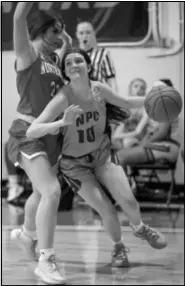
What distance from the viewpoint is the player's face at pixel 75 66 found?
1.20 meters

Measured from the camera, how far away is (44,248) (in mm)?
1391

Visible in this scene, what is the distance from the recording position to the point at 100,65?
1322mm

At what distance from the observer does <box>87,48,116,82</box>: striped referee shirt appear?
1312mm

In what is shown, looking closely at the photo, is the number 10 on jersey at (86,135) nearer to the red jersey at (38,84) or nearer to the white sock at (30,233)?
the red jersey at (38,84)

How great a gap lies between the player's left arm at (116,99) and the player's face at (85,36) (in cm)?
9

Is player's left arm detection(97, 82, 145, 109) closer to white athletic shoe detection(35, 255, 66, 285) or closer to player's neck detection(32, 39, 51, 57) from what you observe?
player's neck detection(32, 39, 51, 57)

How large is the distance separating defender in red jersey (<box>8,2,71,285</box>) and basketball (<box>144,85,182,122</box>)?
17cm

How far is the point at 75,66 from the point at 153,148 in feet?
1.07

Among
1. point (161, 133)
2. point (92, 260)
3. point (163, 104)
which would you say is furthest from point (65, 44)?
point (92, 260)

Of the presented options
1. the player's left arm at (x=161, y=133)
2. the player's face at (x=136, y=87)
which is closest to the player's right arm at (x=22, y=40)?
the player's left arm at (x=161, y=133)

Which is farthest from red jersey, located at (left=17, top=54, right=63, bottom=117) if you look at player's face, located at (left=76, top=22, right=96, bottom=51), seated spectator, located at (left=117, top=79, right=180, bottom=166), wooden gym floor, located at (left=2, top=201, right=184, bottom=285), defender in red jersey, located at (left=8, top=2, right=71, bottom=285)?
wooden gym floor, located at (left=2, top=201, right=184, bottom=285)

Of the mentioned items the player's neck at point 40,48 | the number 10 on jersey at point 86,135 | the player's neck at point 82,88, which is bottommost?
the number 10 on jersey at point 86,135

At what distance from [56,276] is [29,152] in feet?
1.13

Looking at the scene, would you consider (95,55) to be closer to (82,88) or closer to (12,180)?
(82,88)
